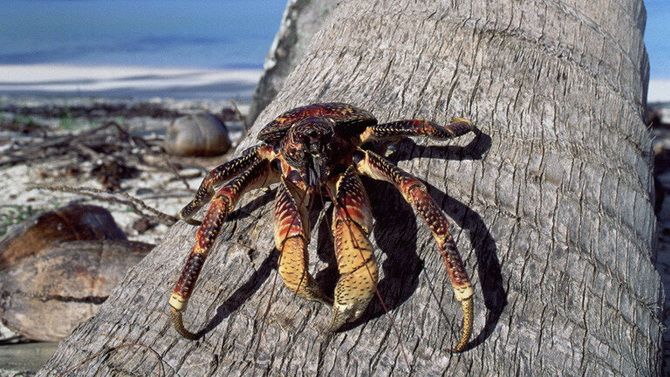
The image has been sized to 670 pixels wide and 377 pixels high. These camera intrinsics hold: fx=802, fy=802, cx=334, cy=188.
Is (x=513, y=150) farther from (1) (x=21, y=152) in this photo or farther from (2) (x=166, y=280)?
(1) (x=21, y=152)

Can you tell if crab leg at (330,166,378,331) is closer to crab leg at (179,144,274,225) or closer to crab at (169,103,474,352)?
crab at (169,103,474,352)

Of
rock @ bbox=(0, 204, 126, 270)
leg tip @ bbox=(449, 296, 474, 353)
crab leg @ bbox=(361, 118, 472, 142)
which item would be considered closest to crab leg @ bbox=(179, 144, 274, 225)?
crab leg @ bbox=(361, 118, 472, 142)

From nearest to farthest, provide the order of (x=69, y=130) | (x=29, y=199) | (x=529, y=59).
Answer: (x=529, y=59) → (x=29, y=199) → (x=69, y=130)

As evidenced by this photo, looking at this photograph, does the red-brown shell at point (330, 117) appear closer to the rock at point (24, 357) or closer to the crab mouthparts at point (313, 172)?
the crab mouthparts at point (313, 172)

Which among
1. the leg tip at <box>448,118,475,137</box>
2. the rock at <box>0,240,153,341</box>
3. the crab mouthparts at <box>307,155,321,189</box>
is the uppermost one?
the leg tip at <box>448,118,475,137</box>

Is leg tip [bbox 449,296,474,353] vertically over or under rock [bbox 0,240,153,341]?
over

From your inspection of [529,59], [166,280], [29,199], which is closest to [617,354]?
[529,59]

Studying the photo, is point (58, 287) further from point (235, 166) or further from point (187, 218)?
point (235, 166)
